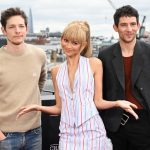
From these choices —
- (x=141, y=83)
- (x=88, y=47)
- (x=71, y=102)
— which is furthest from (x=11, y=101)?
(x=141, y=83)

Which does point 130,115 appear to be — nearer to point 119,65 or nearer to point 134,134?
point 134,134

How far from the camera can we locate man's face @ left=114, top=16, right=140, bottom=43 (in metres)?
3.64

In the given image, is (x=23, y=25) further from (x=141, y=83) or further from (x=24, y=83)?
(x=141, y=83)

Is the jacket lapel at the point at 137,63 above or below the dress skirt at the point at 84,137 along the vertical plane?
above

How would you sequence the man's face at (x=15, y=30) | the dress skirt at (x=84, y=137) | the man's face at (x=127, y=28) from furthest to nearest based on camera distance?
the man's face at (x=127, y=28), the man's face at (x=15, y=30), the dress skirt at (x=84, y=137)

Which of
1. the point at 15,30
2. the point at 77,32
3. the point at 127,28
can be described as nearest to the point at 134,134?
the point at 127,28

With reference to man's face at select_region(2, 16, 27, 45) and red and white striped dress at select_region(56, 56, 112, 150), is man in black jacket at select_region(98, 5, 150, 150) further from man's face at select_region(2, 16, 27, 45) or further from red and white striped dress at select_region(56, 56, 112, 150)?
man's face at select_region(2, 16, 27, 45)

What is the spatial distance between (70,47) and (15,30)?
0.55 metres

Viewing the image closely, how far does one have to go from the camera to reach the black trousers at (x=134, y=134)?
3744 millimetres

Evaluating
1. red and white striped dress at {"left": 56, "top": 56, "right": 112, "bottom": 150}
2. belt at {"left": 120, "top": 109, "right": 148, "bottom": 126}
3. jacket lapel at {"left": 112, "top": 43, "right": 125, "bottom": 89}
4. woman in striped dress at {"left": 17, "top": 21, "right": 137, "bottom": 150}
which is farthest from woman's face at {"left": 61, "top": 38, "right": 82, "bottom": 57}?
belt at {"left": 120, "top": 109, "right": 148, "bottom": 126}

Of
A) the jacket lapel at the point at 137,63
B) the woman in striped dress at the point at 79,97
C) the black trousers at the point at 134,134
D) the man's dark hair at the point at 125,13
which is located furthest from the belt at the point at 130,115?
the man's dark hair at the point at 125,13

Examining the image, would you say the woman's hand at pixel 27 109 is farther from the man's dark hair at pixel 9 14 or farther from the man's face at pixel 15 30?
the man's dark hair at pixel 9 14

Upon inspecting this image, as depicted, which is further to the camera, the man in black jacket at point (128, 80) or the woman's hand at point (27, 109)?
the man in black jacket at point (128, 80)

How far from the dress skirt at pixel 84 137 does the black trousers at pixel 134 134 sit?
57cm
